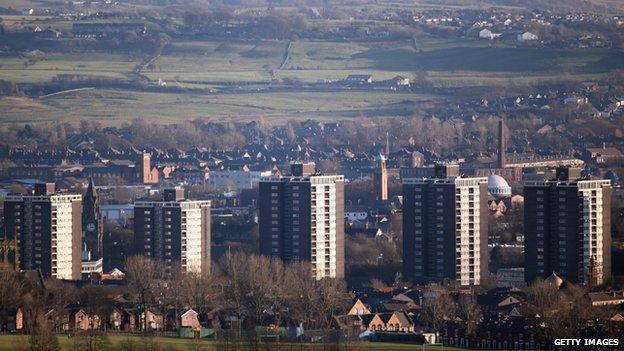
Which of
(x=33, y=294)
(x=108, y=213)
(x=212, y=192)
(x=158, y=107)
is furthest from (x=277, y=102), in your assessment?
(x=33, y=294)

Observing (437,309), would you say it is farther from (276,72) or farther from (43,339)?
(276,72)

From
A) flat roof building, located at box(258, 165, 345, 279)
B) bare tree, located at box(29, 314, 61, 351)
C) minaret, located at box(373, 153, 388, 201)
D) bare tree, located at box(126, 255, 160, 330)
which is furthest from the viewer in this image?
minaret, located at box(373, 153, 388, 201)

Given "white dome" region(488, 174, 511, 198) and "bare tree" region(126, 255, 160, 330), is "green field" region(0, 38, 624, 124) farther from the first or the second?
"bare tree" region(126, 255, 160, 330)

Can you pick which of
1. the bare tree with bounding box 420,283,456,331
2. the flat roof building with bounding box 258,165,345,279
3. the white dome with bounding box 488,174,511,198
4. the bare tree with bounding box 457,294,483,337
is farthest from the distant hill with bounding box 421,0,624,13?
the bare tree with bounding box 457,294,483,337

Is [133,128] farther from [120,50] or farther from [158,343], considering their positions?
[158,343]

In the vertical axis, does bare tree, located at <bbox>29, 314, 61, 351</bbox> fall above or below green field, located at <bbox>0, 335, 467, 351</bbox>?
above
